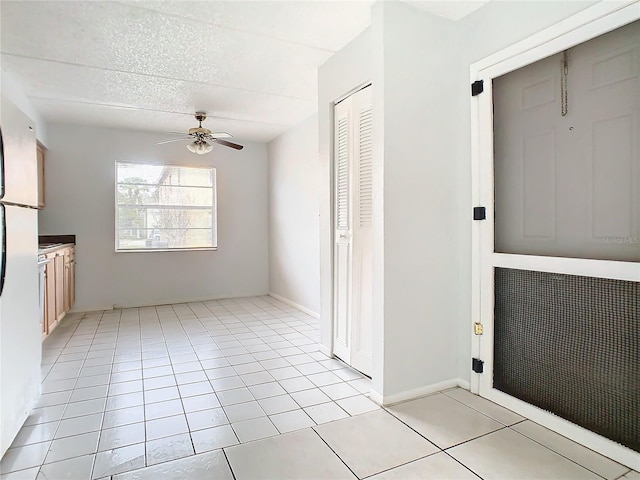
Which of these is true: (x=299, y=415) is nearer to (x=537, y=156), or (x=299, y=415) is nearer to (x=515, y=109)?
(x=537, y=156)

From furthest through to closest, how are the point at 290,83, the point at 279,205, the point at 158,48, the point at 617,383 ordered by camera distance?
the point at 279,205 < the point at 290,83 < the point at 158,48 < the point at 617,383

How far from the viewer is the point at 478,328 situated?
254 centimetres

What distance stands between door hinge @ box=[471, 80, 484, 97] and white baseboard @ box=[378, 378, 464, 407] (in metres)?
1.99

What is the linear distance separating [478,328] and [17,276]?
9.32 ft

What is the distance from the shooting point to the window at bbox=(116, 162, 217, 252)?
570 centimetres

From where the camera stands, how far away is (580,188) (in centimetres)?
200

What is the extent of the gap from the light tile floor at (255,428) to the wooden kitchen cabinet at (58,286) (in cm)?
56

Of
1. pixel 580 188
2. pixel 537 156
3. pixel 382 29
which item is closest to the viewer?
pixel 580 188

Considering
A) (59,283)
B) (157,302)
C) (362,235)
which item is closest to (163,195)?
(157,302)

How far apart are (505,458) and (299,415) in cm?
115

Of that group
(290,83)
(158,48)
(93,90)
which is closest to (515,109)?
(290,83)

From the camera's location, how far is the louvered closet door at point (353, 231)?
9.47ft

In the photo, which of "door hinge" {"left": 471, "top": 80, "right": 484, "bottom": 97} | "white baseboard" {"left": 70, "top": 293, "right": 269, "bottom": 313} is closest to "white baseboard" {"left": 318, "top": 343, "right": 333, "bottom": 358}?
"door hinge" {"left": 471, "top": 80, "right": 484, "bottom": 97}

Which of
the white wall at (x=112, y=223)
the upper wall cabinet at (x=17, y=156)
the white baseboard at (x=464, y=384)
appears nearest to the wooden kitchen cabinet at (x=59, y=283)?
the white wall at (x=112, y=223)
